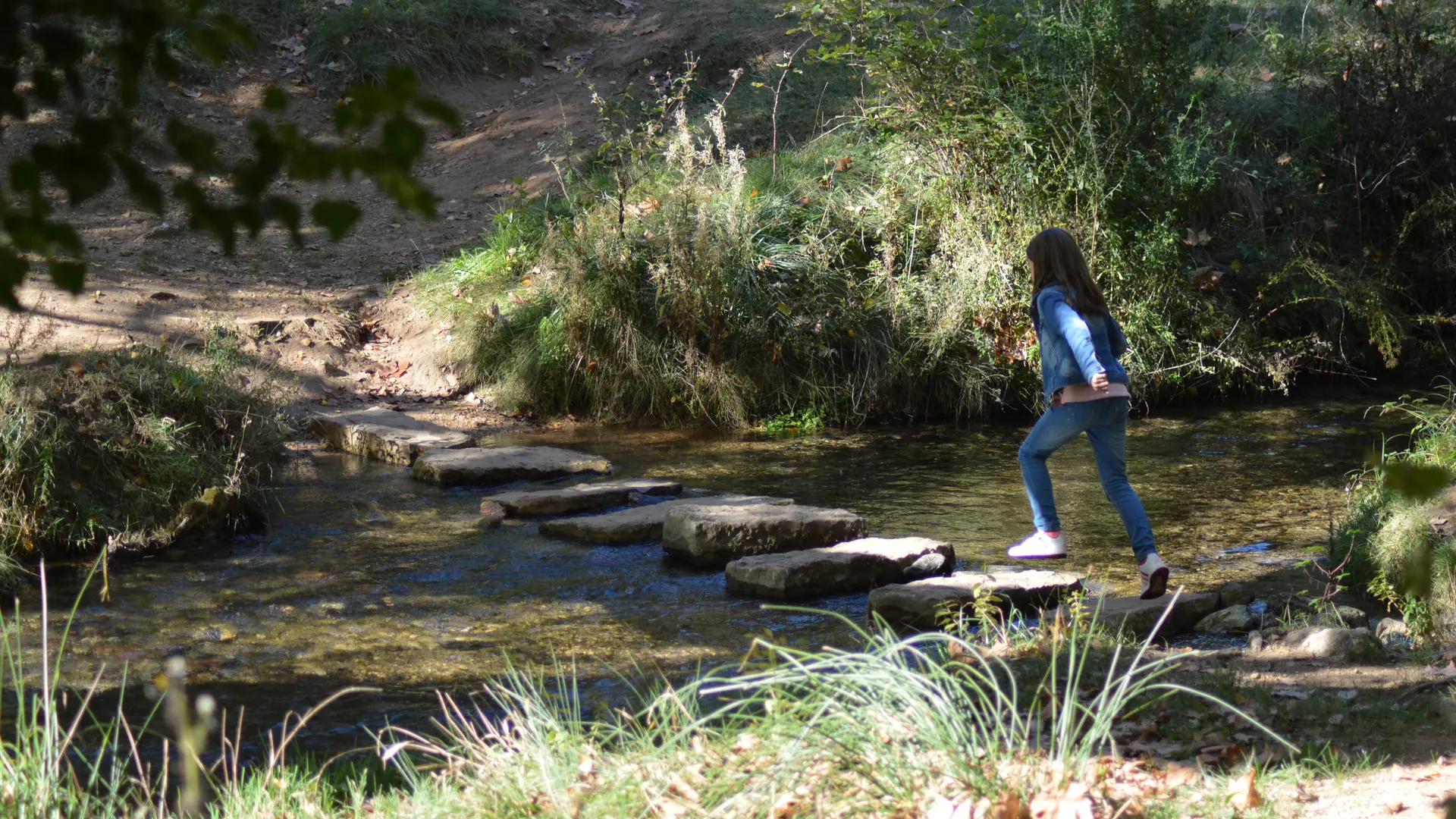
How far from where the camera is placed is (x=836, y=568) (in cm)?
561

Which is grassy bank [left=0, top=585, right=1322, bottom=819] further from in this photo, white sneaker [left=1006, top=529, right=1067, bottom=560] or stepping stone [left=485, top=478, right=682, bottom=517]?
stepping stone [left=485, top=478, right=682, bottom=517]

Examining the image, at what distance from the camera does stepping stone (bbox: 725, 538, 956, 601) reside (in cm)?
551

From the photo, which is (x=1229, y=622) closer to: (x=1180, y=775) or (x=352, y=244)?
(x=1180, y=775)

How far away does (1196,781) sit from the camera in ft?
10.5

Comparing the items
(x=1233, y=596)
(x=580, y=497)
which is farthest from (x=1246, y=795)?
(x=580, y=497)

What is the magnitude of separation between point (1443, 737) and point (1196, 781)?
2.76 ft

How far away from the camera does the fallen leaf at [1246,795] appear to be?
299 centimetres

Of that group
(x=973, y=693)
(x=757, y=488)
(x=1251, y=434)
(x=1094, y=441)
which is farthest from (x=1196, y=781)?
(x=1251, y=434)

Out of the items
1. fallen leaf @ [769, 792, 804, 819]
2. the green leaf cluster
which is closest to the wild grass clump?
fallen leaf @ [769, 792, 804, 819]

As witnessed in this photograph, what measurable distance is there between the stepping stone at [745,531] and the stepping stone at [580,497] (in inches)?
35.5

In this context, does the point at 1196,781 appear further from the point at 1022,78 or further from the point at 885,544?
the point at 1022,78

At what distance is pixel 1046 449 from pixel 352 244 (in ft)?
27.3

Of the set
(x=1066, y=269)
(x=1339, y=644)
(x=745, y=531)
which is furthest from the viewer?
(x=745, y=531)

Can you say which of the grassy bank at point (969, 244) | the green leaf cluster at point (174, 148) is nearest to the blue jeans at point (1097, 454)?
the grassy bank at point (969, 244)
